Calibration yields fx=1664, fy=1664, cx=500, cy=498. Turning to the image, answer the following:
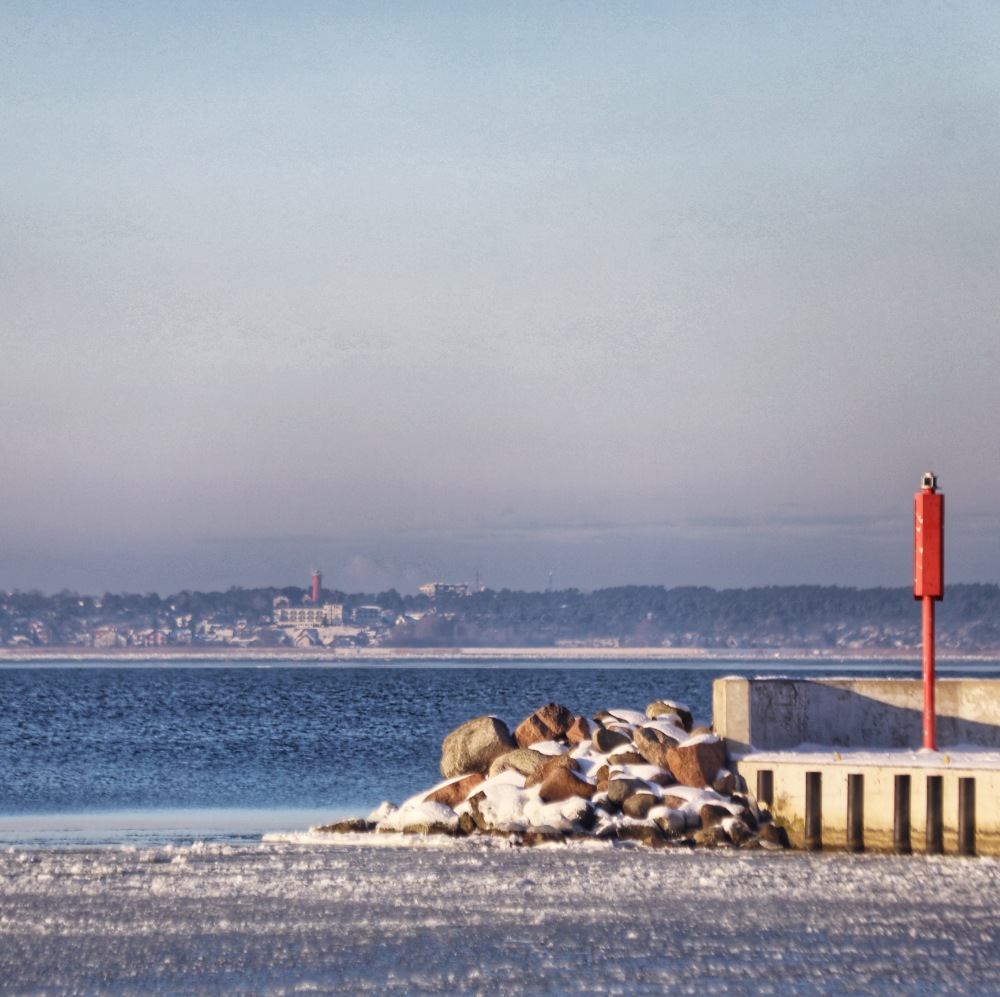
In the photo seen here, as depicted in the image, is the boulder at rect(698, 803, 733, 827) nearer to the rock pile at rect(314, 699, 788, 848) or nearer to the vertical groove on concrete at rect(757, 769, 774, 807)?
the rock pile at rect(314, 699, 788, 848)

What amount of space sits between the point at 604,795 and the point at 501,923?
590cm

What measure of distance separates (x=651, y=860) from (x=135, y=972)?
21.2 ft

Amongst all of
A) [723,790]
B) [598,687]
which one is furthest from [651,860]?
[598,687]

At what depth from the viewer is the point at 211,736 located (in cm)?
4403

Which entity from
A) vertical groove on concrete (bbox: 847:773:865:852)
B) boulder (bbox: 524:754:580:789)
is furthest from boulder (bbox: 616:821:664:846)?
vertical groove on concrete (bbox: 847:773:865:852)

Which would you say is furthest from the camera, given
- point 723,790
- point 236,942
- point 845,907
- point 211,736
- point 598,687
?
point 598,687

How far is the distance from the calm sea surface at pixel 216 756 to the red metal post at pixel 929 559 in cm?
851

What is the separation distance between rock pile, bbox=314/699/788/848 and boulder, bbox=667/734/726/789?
11 millimetres

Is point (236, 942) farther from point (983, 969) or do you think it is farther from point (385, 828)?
point (385, 828)

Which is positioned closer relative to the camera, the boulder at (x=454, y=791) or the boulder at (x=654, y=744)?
the boulder at (x=654, y=744)

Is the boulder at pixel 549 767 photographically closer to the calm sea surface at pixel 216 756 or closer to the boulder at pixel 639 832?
the boulder at pixel 639 832

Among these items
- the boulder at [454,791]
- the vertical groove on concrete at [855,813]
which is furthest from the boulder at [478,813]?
the vertical groove on concrete at [855,813]

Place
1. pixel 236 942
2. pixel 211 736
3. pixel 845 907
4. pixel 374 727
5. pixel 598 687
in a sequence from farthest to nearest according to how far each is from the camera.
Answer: pixel 598 687 → pixel 374 727 → pixel 211 736 → pixel 845 907 → pixel 236 942

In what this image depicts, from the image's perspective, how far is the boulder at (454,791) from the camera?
19.6 meters
